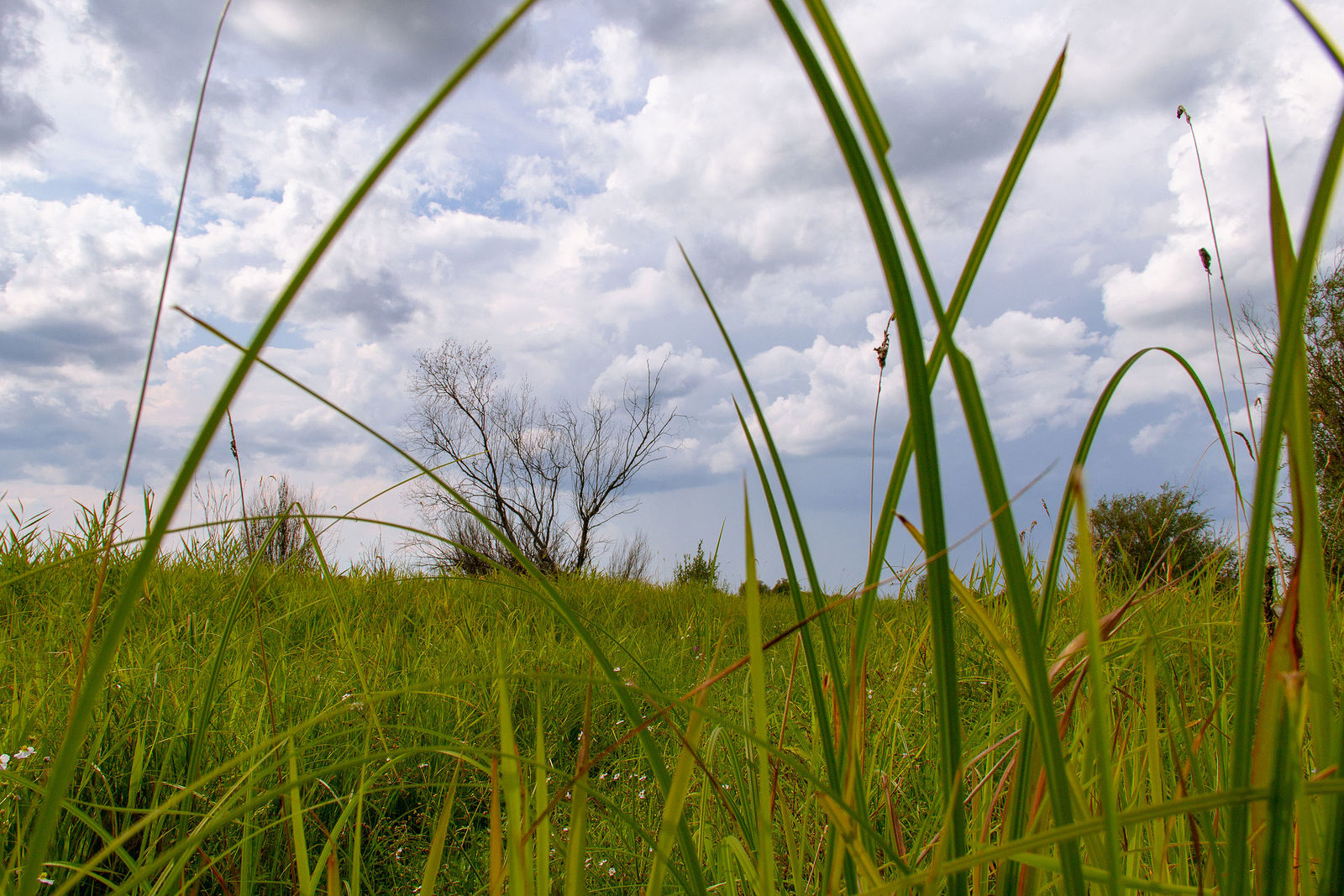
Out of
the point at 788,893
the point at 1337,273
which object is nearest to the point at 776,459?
the point at 788,893

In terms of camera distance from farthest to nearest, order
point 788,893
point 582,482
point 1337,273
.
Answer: point 582,482, point 1337,273, point 788,893

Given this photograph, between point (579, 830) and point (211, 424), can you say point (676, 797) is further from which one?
point (211, 424)

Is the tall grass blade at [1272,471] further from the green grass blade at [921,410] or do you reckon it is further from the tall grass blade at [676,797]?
the tall grass blade at [676,797]

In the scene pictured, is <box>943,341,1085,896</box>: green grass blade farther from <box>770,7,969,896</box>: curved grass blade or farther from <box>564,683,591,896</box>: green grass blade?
<box>564,683,591,896</box>: green grass blade

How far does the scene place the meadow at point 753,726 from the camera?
408mm

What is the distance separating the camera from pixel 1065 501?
601 mm

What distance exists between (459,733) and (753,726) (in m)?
0.99

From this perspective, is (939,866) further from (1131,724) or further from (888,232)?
(1131,724)

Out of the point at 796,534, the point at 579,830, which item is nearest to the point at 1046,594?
the point at 796,534

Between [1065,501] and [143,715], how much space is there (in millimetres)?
2200

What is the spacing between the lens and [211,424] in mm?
318

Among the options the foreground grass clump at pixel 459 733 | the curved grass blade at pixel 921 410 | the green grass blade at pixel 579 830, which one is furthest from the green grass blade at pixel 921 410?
the green grass blade at pixel 579 830

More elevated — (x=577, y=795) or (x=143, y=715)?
(x=577, y=795)

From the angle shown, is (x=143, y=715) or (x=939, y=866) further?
(x=143, y=715)
